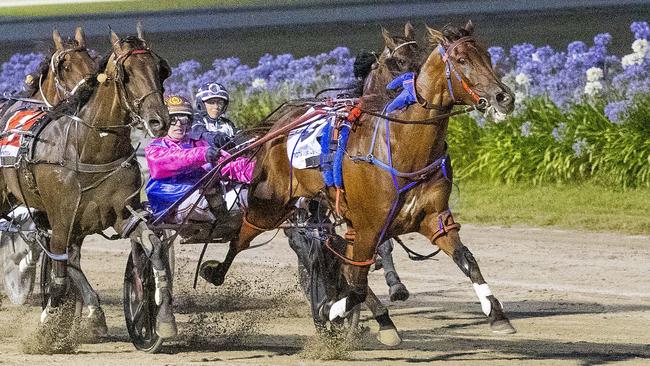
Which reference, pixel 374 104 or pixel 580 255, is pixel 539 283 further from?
pixel 374 104

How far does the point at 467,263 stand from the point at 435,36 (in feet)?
4.10

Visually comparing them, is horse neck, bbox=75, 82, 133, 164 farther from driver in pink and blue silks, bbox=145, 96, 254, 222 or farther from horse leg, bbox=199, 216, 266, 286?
horse leg, bbox=199, 216, 266, 286

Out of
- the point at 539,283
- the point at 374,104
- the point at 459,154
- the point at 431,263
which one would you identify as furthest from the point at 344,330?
the point at 459,154

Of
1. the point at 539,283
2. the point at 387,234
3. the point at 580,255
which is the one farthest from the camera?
the point at 580,255

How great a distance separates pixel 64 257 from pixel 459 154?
7801mm

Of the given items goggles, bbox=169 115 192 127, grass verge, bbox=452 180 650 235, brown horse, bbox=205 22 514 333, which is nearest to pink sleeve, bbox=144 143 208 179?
goggles, bbox=169 115 192 127

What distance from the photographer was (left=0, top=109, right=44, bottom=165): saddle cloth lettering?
365 inches

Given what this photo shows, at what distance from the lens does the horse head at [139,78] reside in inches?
321

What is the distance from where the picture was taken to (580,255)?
1241 cm

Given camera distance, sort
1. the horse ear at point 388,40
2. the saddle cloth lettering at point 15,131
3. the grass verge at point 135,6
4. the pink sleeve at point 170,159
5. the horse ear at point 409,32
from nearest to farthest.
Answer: the pink sleeve at point 170,159 → the saddle cloth lettering at point 15,131 → the horse ear at point 388,40 → the horse ear at point 409,32 → the grass verge at point 135,6

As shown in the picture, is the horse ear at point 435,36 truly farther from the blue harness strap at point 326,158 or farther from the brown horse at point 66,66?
the brown horse at point 66,66

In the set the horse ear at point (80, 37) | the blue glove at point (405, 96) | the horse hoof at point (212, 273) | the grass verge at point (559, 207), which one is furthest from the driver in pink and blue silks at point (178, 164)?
the grass verge at point (559, 207)

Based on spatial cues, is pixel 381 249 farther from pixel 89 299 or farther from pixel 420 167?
pixel 420 167

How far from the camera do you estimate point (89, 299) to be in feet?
31.2
